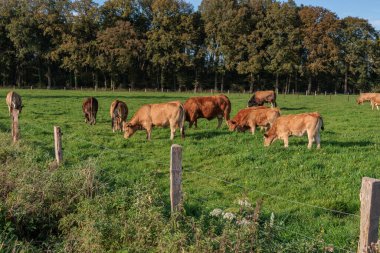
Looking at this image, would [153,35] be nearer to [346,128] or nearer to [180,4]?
[180,4]

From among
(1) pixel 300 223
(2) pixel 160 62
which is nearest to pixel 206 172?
(1) pixel 300 223

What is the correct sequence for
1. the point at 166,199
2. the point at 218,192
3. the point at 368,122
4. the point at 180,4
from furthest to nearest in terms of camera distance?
the point at 180,4, the point at 368,122, the point at 218,192, the point at 166,199

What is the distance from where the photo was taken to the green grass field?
725cm

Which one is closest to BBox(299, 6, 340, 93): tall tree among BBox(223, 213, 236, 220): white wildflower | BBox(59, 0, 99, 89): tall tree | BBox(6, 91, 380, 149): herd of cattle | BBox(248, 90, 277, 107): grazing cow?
BBox(59, 0, 99, 89): tall tree

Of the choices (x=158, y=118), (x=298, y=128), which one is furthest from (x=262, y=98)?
(x=298, y=128)

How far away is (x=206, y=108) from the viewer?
60.6ft

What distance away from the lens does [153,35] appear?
64.7 meters

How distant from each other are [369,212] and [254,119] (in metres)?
12.3

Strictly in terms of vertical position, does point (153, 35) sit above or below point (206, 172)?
above

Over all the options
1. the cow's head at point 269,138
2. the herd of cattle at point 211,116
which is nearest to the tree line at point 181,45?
the herd of cattle at point 211,116

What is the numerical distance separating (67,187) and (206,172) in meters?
4.29

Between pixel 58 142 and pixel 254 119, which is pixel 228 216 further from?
pixel 254 119

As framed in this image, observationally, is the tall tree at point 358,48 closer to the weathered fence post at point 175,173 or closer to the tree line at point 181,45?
the tree line at point 181,45

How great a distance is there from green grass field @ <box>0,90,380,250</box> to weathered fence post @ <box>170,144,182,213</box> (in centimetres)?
96
